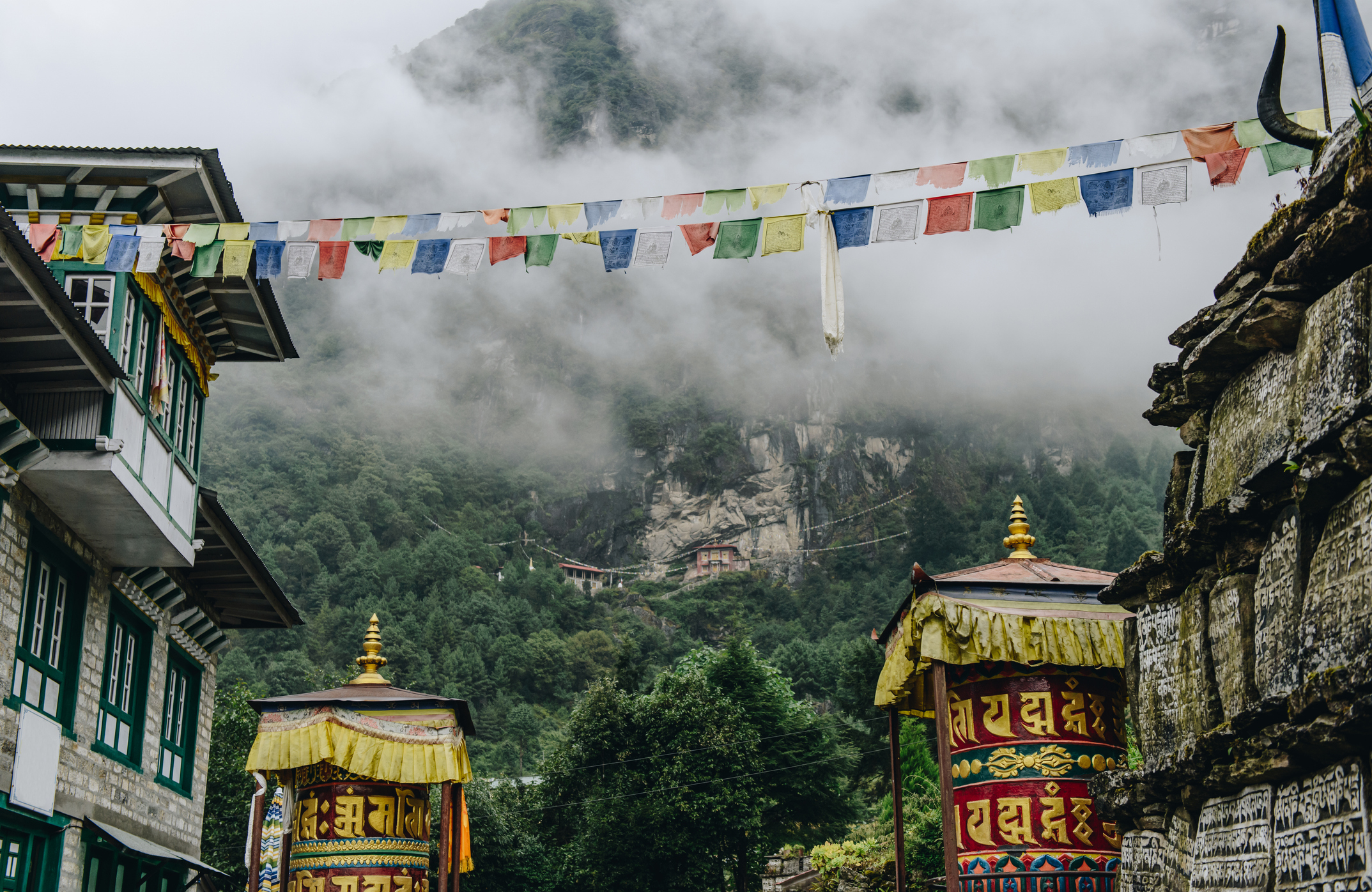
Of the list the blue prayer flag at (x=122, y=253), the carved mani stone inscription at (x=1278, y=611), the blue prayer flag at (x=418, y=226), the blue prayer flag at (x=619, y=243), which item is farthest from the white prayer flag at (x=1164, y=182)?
the blue prayer flag at (x=122, y=253)

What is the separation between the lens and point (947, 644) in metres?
12.2

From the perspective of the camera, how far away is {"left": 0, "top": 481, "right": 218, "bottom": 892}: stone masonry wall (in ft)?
42.1

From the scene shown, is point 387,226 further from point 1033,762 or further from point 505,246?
point 1033,762

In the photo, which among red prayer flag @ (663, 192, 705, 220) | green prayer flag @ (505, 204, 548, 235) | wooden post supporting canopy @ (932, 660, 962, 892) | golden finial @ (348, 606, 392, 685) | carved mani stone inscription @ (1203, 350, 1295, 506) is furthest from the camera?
golden finial @ (348, 606, 392, 685)

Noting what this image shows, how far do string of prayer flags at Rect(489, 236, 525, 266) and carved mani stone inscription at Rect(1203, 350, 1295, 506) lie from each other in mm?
7893

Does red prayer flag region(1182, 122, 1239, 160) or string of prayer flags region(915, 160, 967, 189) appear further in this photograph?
string of prayer flags region(915, 160, 967, 189)

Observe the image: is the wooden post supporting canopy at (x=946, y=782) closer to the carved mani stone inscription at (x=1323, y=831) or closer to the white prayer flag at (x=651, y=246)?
the white prayer flag at (x=651, y=246)

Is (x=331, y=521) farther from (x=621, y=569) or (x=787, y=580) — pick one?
(x=787, y=580)

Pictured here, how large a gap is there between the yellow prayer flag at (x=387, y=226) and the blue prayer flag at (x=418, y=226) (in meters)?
0.06

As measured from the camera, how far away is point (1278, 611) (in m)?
6.31

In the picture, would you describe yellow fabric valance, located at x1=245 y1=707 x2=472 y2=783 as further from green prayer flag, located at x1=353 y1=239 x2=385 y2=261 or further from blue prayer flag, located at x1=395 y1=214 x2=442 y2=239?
blue prayer flag, located at x1=395 y1=214 x2=442 y2=239

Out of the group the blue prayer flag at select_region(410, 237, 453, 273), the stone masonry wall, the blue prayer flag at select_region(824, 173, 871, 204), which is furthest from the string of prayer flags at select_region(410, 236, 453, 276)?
the stone masonry wall

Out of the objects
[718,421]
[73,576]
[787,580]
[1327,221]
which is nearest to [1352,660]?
[1327,221]

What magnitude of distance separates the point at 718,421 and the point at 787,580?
30.6m
